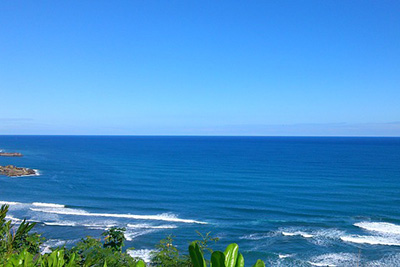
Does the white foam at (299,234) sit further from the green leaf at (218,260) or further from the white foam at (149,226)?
the green leaf at (218,260)

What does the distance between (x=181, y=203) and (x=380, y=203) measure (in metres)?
20.1

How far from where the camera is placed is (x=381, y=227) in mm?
26453

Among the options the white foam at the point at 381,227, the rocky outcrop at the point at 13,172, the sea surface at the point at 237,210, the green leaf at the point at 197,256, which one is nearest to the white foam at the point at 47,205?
the sea surface at the point at 237,210

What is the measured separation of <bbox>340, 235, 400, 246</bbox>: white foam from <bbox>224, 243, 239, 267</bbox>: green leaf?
2476 cm

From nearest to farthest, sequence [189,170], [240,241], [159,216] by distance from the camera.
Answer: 1. [240,241]
2. [159,216]
3. [189,170]

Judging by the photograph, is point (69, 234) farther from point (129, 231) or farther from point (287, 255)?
point (287, 255)

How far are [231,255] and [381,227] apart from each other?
29.2 metres

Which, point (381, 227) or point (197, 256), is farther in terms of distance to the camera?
point (381, 227)

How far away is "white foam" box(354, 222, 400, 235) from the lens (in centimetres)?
2552

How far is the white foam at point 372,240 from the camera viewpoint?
22953 mm

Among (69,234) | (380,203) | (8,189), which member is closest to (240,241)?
(69,234)

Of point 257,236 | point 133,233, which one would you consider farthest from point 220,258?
point 133,233

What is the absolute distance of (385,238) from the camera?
938 inches

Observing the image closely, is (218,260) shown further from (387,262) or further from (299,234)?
(299,234)
